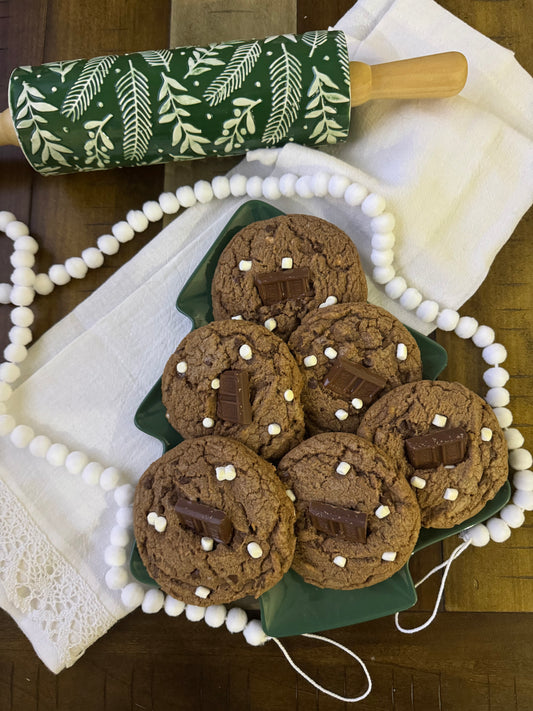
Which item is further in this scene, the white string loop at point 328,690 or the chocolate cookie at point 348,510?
the white string loop at point 328,690

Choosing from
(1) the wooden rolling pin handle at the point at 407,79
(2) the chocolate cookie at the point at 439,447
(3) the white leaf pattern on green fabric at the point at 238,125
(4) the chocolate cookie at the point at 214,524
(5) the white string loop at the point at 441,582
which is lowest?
(5) the white string loop at the point at 441,582

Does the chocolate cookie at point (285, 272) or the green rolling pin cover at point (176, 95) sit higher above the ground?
the green rolling pin cover at point (176, 95)

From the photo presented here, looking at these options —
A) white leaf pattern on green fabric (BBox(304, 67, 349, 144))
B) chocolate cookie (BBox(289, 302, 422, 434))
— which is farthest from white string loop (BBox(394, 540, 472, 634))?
white leaf pattern on green fabric (BBox(304, 67, 349, 144))

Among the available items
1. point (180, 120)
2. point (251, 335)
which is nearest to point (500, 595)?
point (251, 335)

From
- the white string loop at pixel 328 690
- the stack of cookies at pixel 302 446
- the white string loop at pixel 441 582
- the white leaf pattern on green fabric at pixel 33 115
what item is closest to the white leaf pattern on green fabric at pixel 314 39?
the stack of cookies at pixel 302 446

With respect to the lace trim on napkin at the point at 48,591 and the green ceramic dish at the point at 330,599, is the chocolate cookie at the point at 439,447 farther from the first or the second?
the lace trim on napkin at the point at 48,591

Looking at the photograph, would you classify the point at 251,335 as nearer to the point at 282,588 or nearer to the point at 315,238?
the point at 315,238
